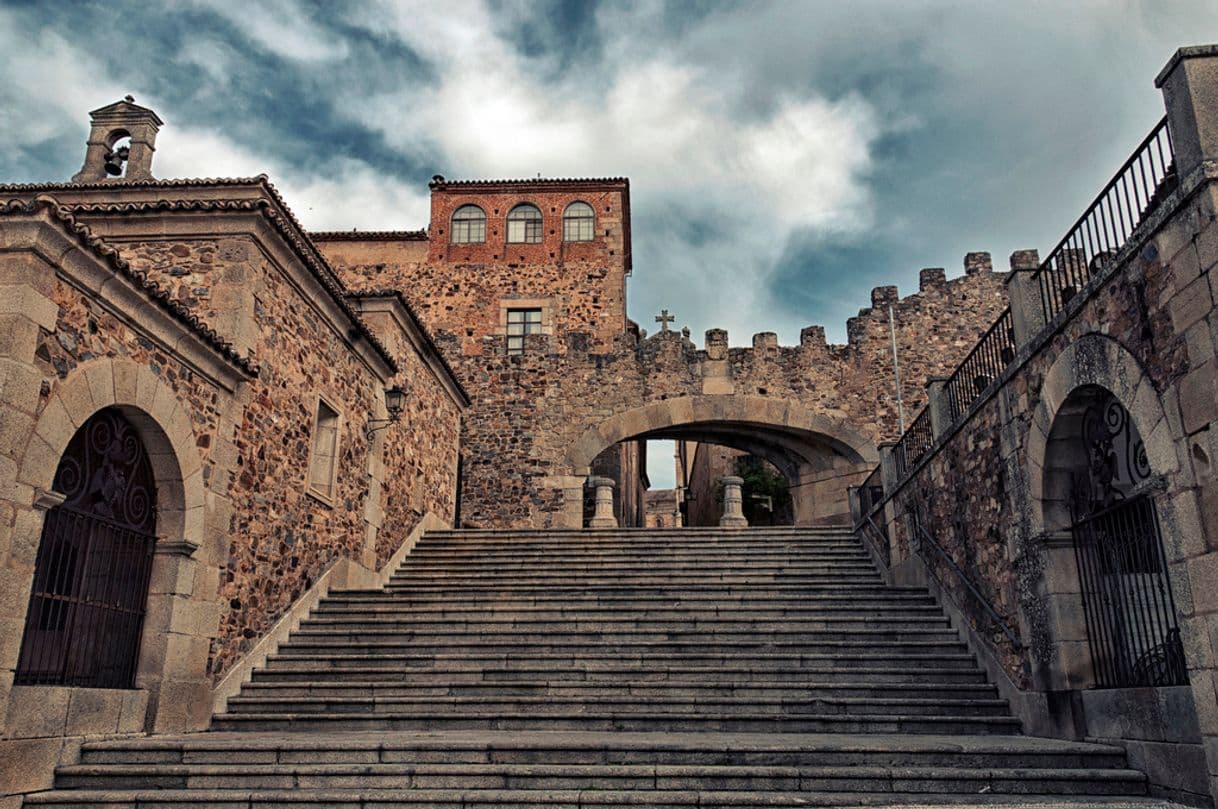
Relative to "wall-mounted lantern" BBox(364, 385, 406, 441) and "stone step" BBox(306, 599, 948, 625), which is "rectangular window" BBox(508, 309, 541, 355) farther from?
"stone step" BBox(306, 599, 948, 625)

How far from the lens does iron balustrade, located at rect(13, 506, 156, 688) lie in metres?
5.83

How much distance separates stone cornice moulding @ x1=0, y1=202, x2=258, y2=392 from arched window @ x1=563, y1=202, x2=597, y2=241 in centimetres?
1489

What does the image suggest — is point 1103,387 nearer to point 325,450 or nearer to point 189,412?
point 189,412

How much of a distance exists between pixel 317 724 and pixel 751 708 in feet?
11.7

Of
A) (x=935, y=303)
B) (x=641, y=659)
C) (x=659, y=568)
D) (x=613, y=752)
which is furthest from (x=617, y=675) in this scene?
(x=935, y=303)

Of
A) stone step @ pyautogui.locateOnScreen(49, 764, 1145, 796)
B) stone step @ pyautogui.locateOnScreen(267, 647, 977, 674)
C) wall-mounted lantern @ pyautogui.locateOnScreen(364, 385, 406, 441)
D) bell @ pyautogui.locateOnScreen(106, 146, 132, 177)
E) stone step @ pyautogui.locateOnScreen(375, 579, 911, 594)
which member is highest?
bell @ pyautogui.locateOnScreen(106, 146, 132, 177)

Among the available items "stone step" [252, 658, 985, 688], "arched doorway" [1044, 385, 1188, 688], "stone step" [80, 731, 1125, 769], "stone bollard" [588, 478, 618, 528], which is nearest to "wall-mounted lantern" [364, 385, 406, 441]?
"stone step" [252, 658, 985, 688]

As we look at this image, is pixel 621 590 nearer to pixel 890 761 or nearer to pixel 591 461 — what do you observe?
pixel 890 761

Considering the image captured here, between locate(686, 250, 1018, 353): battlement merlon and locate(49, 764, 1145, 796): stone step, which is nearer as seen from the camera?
locate(49, 764, 1145, 796): stone step

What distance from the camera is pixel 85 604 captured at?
20.2ft

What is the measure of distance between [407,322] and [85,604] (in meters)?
7.19

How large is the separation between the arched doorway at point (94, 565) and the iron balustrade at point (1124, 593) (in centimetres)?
706

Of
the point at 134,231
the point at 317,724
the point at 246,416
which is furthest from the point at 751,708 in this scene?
the point at 134,231

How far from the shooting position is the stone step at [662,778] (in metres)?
5.38
